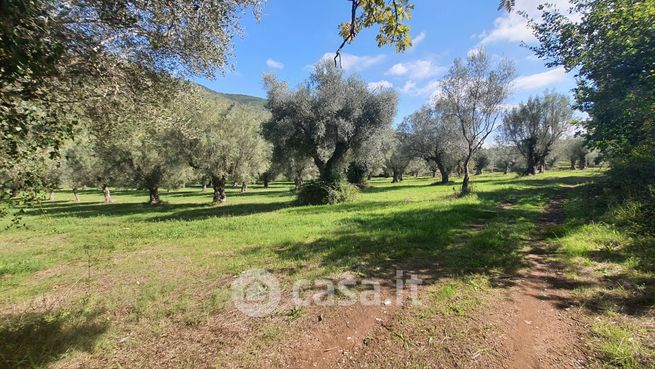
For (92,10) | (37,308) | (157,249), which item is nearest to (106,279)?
(37,308)

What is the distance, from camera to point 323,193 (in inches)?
822

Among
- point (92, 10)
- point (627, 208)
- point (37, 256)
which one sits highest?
point (92, 10)

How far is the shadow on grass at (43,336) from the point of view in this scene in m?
3.75

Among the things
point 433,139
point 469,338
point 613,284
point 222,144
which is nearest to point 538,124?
point 433,139

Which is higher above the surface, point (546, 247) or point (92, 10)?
point (92, 10)

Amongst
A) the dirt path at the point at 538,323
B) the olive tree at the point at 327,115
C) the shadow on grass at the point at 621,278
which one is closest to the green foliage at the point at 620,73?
the shadow on grass at the point at 621,278

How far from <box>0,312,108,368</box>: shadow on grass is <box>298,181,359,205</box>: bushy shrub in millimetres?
16251

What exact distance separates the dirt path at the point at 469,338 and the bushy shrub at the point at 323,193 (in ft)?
52.5

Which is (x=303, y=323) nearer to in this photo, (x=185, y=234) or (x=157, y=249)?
(x=157, y=249)

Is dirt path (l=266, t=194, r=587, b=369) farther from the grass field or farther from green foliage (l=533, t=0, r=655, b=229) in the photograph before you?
green foliage (l=533, t=0, r=655, b=229)

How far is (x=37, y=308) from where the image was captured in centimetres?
546

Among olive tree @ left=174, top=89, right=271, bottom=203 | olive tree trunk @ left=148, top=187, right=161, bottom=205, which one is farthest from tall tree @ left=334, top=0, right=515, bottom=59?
olive tree trunk @ left=148, top=187, right=161, bottom=205

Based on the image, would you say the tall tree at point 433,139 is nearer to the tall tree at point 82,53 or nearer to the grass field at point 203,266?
the grass field at point 203,266

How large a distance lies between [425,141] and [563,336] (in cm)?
4525
